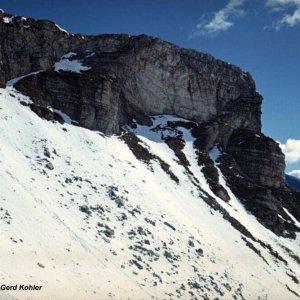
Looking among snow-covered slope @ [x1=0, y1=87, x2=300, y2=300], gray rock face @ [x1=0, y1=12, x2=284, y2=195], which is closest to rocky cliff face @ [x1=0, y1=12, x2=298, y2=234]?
gray rock face @ [x1=0, y1=12, x2=284, y2=195]

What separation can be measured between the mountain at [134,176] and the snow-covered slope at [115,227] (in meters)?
0.15

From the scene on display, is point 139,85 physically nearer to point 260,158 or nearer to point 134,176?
point 260,158

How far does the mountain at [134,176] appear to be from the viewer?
108ft

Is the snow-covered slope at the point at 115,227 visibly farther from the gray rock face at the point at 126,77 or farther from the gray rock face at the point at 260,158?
the gray rock face at the point at 260,158

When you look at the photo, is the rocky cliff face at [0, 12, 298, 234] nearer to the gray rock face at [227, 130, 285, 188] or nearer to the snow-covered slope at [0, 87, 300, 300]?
the gray rock face at [227, 130, 285, 188]

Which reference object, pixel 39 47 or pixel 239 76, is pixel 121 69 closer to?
pixel 39 47

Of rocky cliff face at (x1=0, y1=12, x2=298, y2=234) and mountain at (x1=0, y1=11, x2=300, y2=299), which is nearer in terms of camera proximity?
mountain at (x1=0, y1=11, x2=300, y2=299)

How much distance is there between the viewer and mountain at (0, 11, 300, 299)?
3294cm

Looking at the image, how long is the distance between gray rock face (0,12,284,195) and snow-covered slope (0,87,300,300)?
228 inches

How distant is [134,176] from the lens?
53.3 m

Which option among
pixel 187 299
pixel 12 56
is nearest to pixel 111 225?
pixel 187 299

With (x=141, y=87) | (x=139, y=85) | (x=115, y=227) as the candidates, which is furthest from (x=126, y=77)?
(x=115, y=227)

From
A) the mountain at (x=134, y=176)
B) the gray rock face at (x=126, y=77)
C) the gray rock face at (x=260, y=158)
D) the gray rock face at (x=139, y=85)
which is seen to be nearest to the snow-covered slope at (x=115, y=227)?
the mountain at (x=134, y=176)

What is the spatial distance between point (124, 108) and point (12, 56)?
1991 cm
